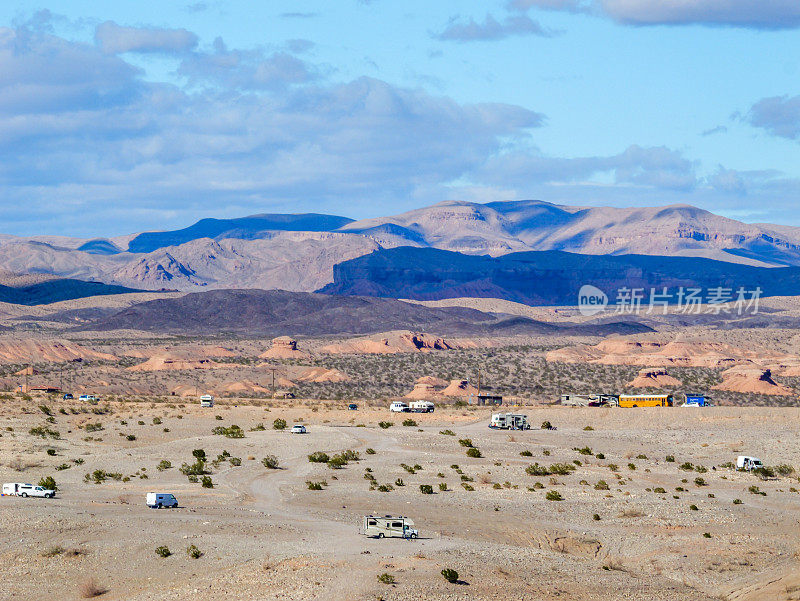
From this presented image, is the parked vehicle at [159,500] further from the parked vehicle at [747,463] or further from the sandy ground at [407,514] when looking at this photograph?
the parked vehicle at [747,463]

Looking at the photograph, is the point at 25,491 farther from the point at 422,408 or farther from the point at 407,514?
the point at 422,408

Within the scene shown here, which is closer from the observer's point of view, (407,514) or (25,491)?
(407,514)

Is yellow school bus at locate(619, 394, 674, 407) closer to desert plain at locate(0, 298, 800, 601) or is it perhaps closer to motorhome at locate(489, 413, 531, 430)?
desert plain at locate(0, 298, 800, 601)

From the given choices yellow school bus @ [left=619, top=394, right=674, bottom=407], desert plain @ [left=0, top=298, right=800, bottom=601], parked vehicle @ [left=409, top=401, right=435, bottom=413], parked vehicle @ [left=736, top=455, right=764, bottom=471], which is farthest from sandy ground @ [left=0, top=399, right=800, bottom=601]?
yellow school bus @ [left=619, top=394, right=674, bottom=407]

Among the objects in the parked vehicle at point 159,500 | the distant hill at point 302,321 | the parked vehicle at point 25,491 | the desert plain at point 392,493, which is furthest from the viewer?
the distant hill at point 302,321

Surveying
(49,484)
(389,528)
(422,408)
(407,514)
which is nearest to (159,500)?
(49,484)

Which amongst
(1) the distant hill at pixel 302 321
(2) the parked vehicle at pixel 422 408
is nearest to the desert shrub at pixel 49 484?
(2) the parked vehicle at pixel 422 408
